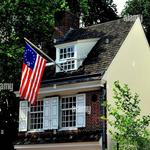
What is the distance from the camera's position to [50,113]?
28641mm

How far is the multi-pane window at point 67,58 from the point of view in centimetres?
2938

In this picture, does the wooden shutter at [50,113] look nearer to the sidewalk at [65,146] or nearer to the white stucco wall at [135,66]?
the sidewalk at [65,146]

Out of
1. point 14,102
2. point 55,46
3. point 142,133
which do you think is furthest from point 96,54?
point 142,133

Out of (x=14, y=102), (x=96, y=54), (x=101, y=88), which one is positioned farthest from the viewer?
(x=14, y=102)

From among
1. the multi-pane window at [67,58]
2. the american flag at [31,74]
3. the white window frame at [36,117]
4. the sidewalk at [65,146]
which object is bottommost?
the sidewalk at [65,146]

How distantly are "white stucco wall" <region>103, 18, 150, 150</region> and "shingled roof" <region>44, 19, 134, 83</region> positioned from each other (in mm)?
388

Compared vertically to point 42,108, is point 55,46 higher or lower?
higher

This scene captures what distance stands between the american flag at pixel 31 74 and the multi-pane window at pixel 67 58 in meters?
A: 4.72

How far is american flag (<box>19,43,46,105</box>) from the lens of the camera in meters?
24.3

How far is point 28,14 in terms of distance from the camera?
89.9 feet

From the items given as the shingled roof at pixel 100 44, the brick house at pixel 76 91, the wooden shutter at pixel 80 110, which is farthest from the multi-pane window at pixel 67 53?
the wooden shutter at pixel 80 110

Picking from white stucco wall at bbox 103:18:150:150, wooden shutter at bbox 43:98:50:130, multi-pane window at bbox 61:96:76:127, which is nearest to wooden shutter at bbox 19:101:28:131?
wooden shutter at bbox 43:98:50:130

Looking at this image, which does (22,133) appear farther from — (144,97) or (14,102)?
(144,97)

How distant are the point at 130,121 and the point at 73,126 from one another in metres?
9.05
